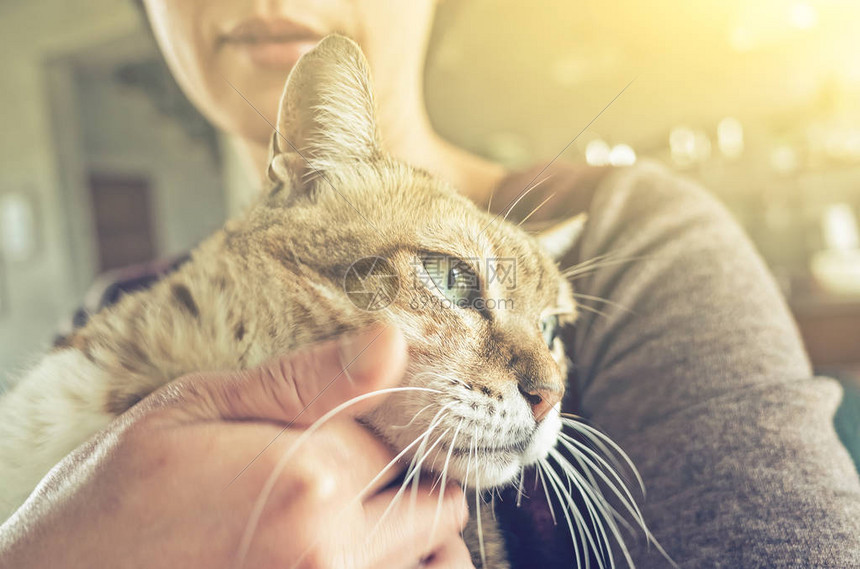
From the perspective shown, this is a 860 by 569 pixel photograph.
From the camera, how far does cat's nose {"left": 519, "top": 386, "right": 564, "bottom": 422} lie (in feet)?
1.04

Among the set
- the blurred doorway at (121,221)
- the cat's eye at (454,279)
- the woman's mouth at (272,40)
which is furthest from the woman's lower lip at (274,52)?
the blurred doorway at (121,221)

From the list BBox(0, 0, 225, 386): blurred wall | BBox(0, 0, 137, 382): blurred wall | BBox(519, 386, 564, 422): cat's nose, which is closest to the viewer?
BBox(519, 386, 564, 422): cat's nose

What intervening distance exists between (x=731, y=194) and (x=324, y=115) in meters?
0.64

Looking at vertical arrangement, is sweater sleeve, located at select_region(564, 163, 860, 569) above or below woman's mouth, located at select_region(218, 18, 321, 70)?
below

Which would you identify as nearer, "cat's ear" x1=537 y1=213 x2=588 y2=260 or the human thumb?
the human thumb

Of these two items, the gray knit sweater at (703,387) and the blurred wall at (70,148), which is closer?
the gray knit sweater at (703,387)

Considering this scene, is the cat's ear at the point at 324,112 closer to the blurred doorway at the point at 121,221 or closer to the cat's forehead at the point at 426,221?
the cat's forehead at the point at 426,221

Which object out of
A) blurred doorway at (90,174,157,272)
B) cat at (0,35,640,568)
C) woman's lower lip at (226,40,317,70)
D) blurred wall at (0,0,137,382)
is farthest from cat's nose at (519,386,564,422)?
blurred doorway at (90,174,157,272)

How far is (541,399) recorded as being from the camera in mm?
320

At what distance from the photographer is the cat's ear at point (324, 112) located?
10.7 inches

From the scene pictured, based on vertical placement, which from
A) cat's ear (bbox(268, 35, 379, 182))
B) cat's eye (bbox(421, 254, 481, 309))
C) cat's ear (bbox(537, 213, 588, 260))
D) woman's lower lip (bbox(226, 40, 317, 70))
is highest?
woman's lower lip (bbox(226, 40, 317, 70))

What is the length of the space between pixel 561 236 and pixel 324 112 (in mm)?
258

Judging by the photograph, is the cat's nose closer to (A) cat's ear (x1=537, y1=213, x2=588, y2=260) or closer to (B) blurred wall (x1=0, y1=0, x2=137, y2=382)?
(A) cat's ear (x1=537, y1=213, x2=588, y2=260)

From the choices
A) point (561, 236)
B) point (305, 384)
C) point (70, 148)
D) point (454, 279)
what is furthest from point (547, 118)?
point (70, 148)
